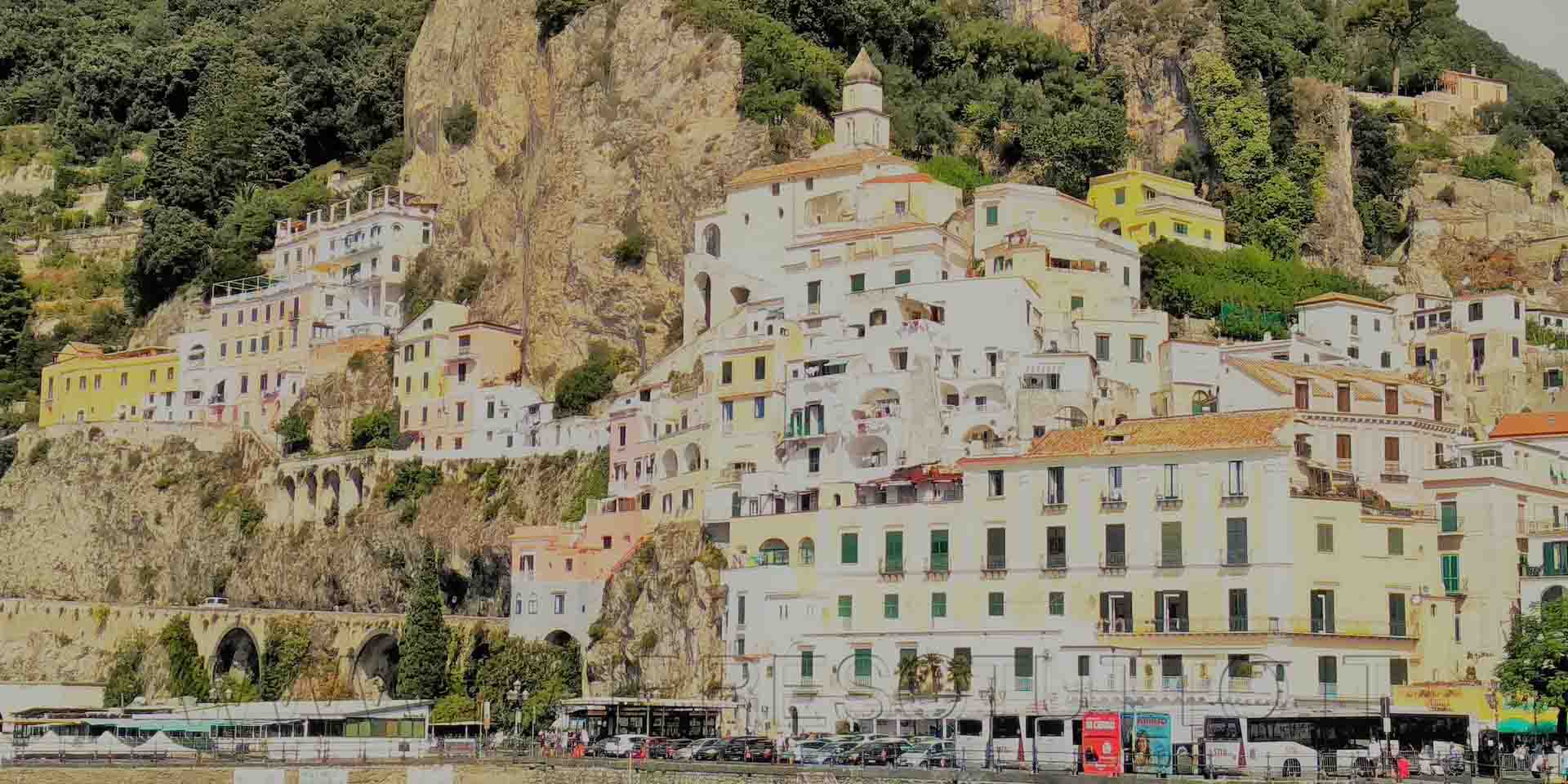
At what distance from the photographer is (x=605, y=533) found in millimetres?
89250

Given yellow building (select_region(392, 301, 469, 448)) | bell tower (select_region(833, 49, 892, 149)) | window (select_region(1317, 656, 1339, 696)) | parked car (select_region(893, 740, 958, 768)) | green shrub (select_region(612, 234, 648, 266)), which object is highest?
bell tower (select_region(833, 49, 892, 149))

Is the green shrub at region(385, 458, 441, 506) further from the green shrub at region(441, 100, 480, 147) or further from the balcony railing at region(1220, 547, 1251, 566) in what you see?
the balcony railing at region(1220, 547, 1251, 566)

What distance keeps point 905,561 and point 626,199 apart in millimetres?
35084

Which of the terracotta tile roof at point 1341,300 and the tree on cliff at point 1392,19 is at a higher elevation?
the tree on cliff at point 1392,19

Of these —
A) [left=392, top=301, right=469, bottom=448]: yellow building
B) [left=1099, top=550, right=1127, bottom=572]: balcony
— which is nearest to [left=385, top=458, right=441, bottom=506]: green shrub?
[left=392, top=301, right=469, bottom=448]: yellow building

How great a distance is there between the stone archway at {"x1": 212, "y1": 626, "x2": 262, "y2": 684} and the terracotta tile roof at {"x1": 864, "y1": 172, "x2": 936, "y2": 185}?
35136mm

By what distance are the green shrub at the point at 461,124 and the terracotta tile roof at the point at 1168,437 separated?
5344cm

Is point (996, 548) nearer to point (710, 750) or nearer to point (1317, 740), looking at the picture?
point (710, 750)

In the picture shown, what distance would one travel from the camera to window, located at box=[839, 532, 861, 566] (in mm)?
75938

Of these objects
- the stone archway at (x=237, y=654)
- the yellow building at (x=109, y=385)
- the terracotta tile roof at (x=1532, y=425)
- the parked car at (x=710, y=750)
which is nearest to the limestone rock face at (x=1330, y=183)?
the terracotta tile roof at (x=1532, y=425)

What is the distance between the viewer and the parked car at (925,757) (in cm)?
6281

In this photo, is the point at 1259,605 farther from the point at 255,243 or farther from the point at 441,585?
the point at 255,243

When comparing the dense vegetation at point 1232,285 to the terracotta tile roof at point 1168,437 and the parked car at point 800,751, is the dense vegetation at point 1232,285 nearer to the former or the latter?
the terracotta tile roof at point 1168,437

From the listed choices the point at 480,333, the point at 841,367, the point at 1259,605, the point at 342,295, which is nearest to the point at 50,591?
the point at 342,295
